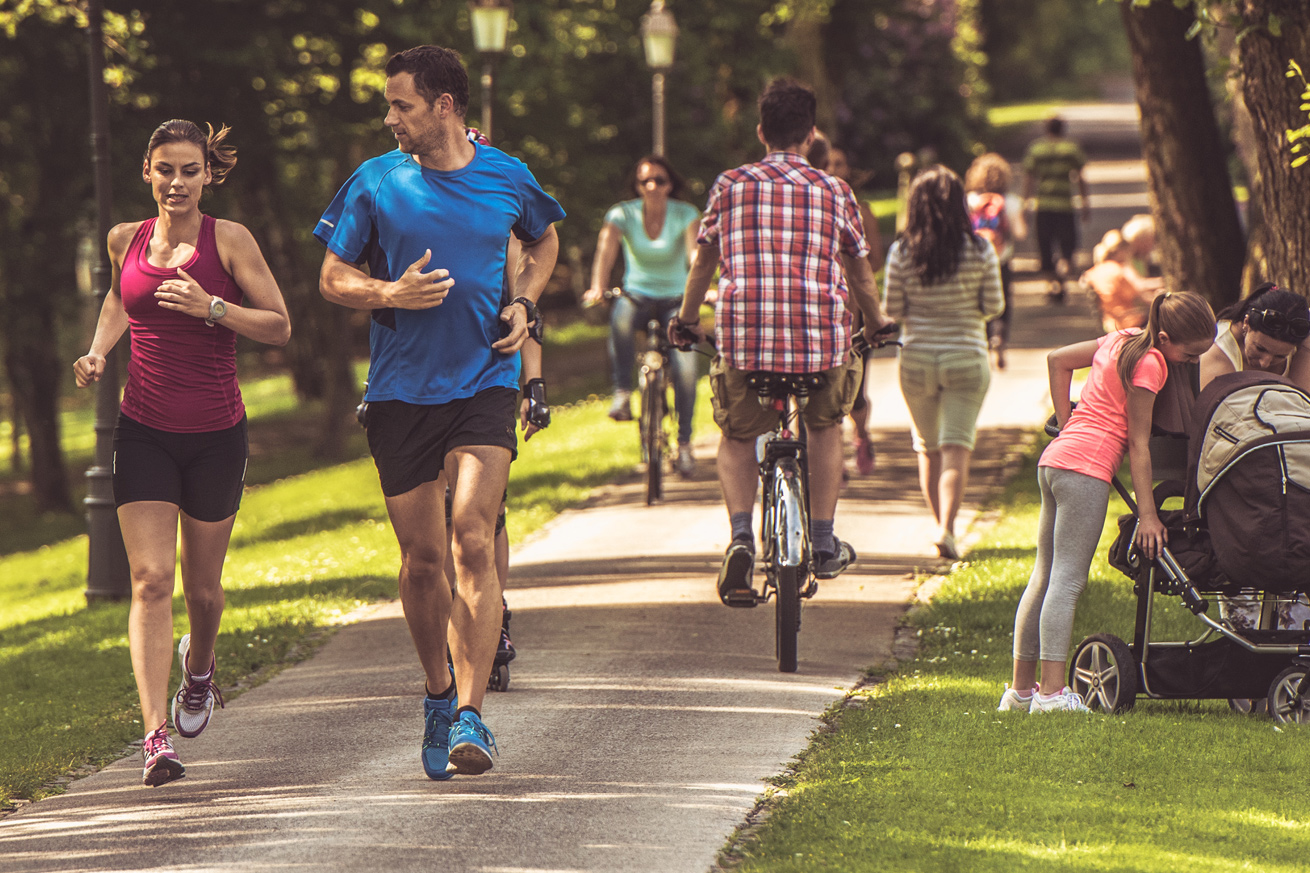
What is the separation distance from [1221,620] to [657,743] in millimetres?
2228

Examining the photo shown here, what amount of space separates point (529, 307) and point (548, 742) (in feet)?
5.27

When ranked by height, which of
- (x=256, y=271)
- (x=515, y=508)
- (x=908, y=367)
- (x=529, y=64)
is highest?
(x=529, y=64)

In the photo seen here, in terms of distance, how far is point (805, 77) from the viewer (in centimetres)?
2973

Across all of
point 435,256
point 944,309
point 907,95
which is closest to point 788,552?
point 435,256

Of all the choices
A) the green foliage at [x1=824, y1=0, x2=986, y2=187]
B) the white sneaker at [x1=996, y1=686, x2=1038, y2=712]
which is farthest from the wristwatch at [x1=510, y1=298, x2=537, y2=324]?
the green foliage at [x1=824, y1=0, x2=986, y2=187]

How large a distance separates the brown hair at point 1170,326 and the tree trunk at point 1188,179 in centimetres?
746

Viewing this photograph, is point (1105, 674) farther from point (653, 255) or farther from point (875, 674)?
point (653, 255)

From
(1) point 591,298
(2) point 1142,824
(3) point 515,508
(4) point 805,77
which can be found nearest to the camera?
(2) point 1142,824

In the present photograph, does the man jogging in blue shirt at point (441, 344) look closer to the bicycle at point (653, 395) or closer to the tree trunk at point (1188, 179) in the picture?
the bicycle at point (653, 395)

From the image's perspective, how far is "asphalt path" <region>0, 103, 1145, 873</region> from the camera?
15.7ft

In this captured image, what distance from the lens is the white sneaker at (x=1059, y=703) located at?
20.4 feet

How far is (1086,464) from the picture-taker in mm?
6074

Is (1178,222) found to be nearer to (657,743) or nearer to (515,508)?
(515,508)

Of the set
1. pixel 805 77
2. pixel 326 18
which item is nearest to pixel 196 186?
pixel 326 18
